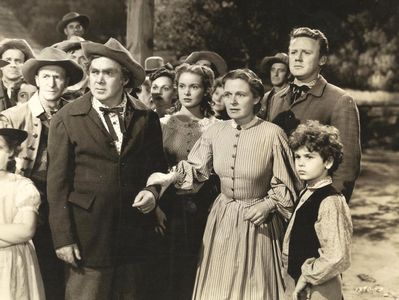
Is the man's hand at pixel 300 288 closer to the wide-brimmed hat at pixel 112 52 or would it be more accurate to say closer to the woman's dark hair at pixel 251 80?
the woman's dark hair at pixel 251 80

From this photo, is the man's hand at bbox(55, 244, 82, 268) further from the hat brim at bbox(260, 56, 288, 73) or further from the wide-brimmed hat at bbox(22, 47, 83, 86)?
the hat brim at bbox(260, 56, 288, 73)

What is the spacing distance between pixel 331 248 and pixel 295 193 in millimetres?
672

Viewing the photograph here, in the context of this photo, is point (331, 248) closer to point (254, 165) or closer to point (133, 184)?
point (254, 165)

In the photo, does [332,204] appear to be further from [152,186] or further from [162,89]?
[162,89]

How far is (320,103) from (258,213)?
37.4 inches

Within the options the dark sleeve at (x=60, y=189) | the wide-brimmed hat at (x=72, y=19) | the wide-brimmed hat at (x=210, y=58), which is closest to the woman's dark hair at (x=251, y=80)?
the dark sleeve at (x=60, y=189)

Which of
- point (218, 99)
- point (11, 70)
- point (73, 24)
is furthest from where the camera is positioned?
point (73, 24)

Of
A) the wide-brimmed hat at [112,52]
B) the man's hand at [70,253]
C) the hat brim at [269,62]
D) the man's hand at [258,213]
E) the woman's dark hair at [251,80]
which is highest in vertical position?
the hat brim at [269,62]

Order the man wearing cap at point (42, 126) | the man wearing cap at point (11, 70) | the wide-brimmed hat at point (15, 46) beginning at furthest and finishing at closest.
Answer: the wide-brimmed hat at point (15, 46), the man wearing cap at point (11, 70), the man wearing cap at point (42, 126)

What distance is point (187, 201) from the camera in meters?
4.46

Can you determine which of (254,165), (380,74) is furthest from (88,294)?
(380,74)

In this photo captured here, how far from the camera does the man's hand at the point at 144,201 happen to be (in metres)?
3.65

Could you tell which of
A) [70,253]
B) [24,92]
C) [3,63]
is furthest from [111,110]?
[3,63]

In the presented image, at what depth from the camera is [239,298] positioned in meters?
3.75
